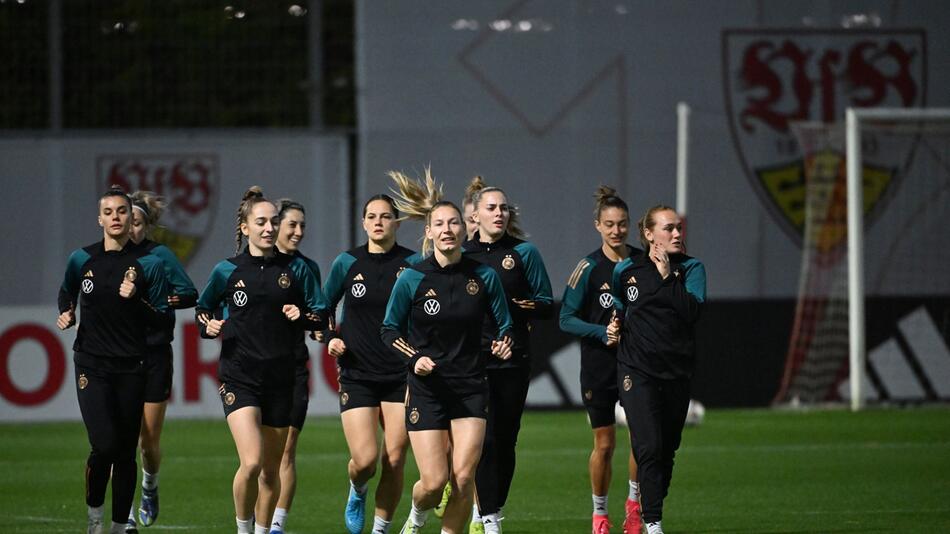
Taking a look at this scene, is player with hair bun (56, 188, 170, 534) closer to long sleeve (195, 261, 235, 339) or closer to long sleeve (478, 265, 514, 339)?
long sleeve (195, 261, 235, 339)

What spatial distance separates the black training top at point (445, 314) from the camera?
29.2 feet

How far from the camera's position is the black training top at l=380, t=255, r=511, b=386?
8.91 m

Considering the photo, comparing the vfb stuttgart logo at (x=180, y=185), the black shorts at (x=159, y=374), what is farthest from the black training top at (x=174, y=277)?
the vfb stuttgart logo at (x=180, y=185)

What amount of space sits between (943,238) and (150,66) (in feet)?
38.1

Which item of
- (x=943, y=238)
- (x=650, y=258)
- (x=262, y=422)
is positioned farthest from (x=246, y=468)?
(x=943, y=238)

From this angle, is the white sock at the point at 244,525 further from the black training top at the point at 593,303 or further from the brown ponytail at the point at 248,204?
the black training top at the point at 593,303

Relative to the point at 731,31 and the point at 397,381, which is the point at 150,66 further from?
the point at 397,381

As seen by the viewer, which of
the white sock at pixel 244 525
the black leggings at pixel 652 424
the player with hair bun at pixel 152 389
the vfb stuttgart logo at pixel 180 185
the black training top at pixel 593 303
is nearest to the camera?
the white sock at pixel 244 525

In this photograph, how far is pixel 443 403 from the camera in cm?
888

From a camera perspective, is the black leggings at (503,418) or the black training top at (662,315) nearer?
the black training top at (662,315)

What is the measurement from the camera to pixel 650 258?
32.0 ft

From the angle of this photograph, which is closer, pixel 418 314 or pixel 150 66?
pixel 418 314

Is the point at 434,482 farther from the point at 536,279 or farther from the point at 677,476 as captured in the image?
the point at 677,476

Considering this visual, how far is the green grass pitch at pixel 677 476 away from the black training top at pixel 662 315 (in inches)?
64.8
